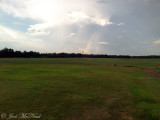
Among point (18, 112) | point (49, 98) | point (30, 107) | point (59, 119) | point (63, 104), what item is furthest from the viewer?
point (49, 98)

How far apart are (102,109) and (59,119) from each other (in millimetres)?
2985

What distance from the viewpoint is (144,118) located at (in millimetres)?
7277

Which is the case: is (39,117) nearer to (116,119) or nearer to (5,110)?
(5,110)

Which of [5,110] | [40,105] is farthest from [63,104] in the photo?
[5,110]

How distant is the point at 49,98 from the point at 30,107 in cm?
202

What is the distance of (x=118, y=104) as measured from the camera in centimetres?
924

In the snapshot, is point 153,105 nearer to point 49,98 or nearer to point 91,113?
point 91,113

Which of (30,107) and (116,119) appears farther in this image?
(30,107)

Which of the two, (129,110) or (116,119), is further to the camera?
(129,110)

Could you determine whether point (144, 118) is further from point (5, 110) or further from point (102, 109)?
point (5, 110)

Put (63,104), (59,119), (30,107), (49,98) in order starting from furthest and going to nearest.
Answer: (49,98), (63,104), (30,107), (59,119)

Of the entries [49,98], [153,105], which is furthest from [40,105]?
[153,105]

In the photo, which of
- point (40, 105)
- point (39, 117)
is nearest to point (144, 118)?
point (39, 117)

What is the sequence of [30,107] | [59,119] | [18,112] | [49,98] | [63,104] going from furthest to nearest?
[49,98]
[63,104]
[30,107]
[18,112]
[59,119]
